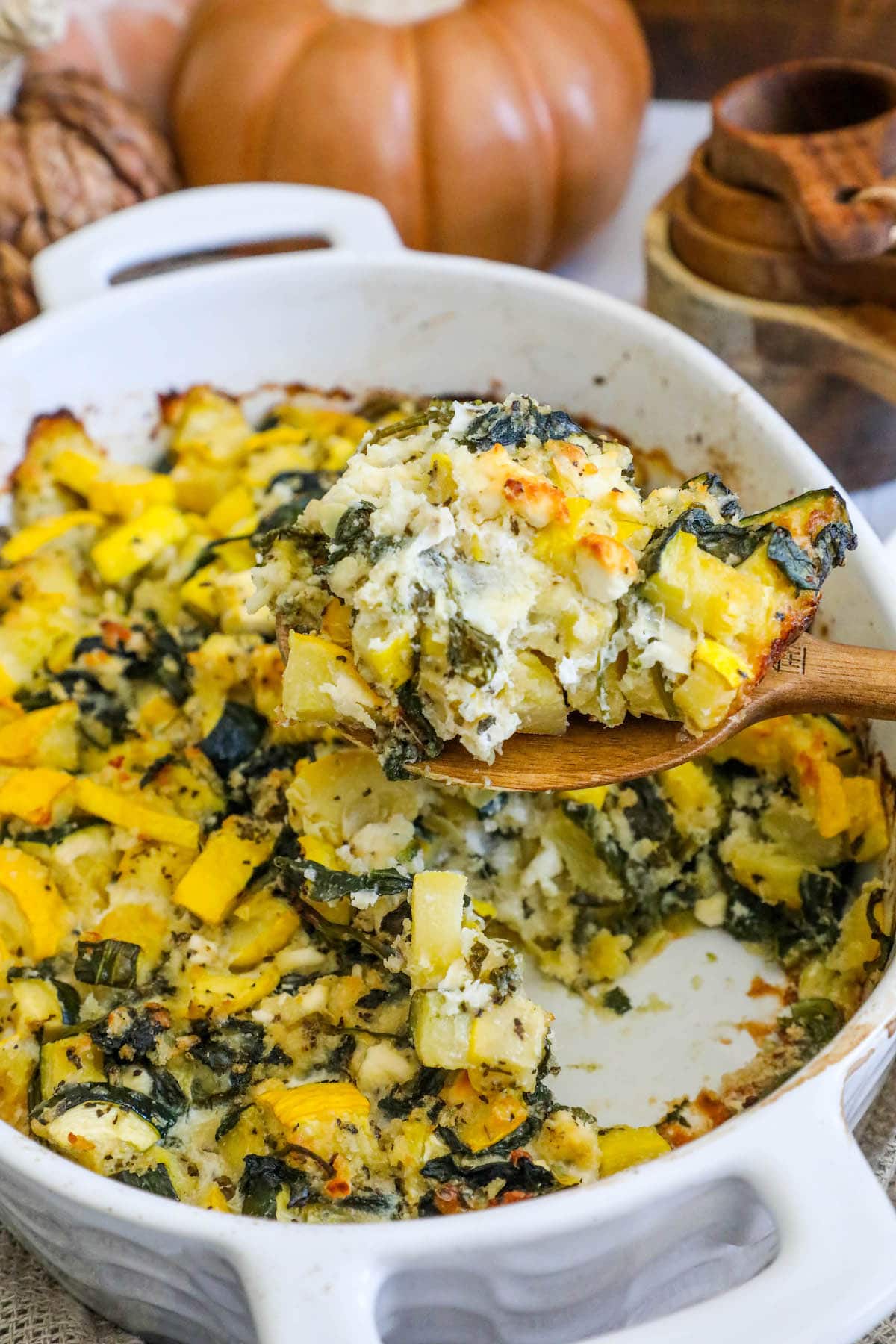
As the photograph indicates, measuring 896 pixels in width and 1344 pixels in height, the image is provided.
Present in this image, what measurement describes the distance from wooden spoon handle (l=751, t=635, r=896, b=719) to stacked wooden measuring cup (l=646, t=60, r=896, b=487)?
0.84 meters

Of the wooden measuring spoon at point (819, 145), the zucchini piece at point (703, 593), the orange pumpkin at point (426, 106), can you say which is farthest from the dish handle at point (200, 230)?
the zucchini piece at point (703, 593)

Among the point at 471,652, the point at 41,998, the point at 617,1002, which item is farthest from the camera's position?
→ the point at 617,1002

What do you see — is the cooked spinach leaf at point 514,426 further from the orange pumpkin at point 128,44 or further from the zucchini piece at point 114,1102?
the orange pumpkin at point 128,44

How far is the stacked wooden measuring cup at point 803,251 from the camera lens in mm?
1987

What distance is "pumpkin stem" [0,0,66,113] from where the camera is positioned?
253 cm

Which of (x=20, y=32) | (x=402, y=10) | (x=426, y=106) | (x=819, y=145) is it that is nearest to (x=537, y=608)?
(x=819, y=145)

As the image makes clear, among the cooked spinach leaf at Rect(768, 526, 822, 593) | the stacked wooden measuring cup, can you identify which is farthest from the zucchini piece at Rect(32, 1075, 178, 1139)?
the stacked wooden measuring cup

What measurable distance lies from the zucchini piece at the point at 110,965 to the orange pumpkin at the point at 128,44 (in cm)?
219

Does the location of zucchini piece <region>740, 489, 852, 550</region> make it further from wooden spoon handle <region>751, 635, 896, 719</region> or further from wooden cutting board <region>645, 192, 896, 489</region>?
wooden cutting board <region>645, 192, 896, 489</region>

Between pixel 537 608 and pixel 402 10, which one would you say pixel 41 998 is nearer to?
pixel 537 608

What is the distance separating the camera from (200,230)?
6.75 ft

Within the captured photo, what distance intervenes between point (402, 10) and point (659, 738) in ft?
6.55

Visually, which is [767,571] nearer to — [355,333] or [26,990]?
[26,990]

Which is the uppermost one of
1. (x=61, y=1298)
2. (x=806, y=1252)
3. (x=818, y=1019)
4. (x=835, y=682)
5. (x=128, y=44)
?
(x=128, y=44)
